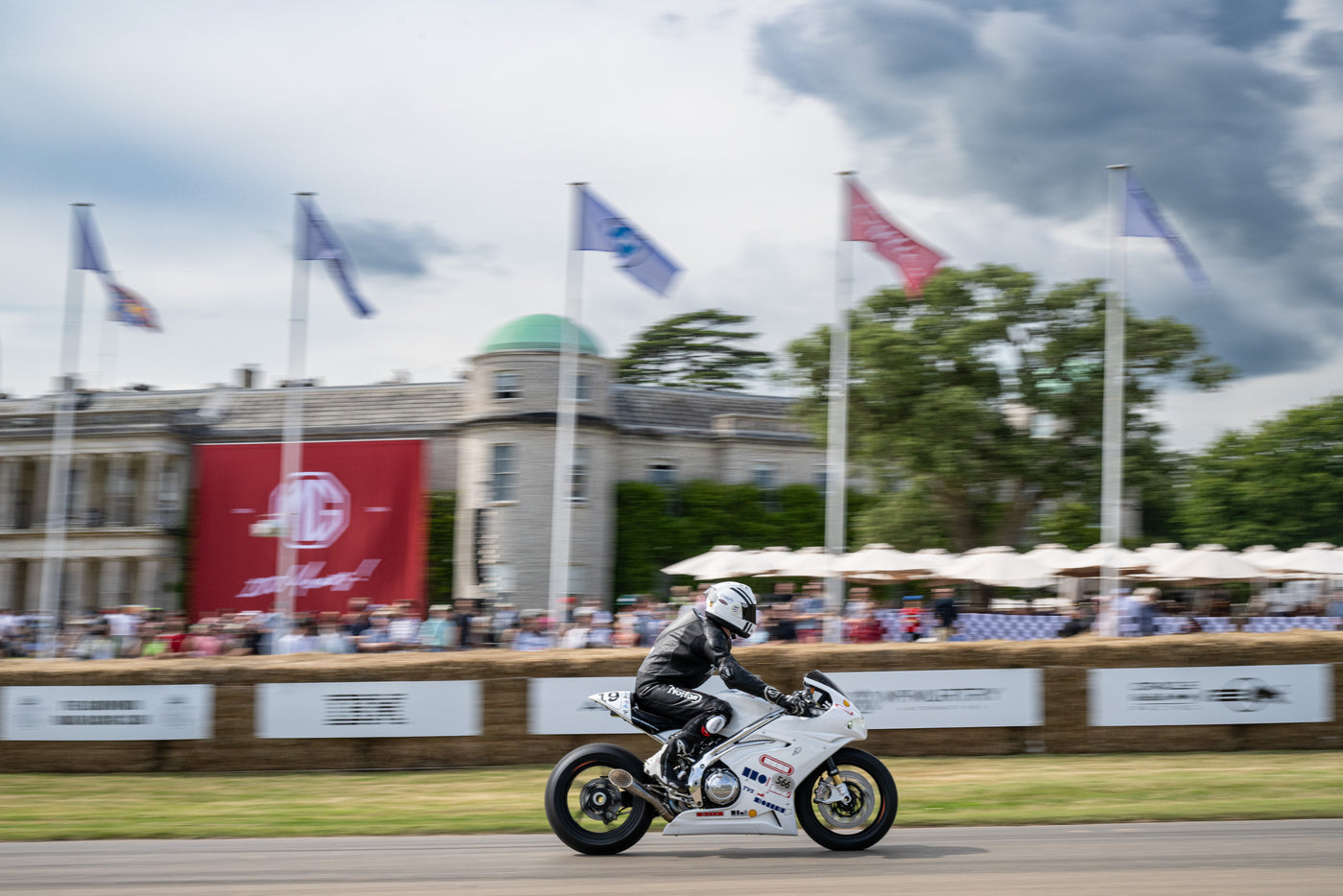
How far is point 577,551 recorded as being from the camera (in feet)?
140

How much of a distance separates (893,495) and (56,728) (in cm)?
3096

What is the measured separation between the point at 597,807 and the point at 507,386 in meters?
34.6

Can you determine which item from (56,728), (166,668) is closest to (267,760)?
(166,668)

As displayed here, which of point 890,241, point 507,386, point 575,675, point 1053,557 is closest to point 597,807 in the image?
point 575,675

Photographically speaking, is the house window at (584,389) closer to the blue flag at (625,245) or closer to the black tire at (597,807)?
the blue flag at (625,245)

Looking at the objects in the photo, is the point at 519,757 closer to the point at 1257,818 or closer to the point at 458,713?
the point at 458,713

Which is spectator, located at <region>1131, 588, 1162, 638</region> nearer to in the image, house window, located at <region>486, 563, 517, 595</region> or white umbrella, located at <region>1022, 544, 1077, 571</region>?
white umbrella, located at <region>1022, 544, 1077, 571</region>

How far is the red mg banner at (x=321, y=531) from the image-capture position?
39.7 m

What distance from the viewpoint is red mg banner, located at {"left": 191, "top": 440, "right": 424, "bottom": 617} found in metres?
39.7

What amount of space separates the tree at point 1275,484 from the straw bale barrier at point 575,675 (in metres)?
52.4

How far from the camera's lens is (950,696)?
1502 cm

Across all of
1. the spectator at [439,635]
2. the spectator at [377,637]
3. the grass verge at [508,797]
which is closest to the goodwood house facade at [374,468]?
the spectator at [377,637]

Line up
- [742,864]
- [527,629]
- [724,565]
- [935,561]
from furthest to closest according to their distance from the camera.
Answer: [724,565], [935,561], [527,629], [742,864]

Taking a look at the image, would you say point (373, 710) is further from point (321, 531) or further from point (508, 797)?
point (321, 531)
